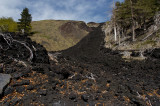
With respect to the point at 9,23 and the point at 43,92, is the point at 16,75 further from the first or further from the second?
the point at 9,23

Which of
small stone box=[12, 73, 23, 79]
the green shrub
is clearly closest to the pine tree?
the green shrub

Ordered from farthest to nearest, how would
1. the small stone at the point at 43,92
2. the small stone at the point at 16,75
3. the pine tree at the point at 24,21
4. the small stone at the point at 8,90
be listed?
1. the pine tree at the point at 24,21
2. the small stone at the point at 16,75
3. the small stone at the point at 43,92
4. the small stone at the point at 8,90

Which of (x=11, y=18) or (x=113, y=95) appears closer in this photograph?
(x=113, y=95)

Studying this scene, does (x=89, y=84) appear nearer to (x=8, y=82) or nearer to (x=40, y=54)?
(x=8, y=82)

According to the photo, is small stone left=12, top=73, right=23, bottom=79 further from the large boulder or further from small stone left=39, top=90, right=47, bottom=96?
small stone left=39, top=90, right=47, bottom=96

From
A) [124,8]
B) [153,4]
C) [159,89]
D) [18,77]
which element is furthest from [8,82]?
[153,4]

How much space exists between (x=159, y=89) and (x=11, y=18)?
43940 mm

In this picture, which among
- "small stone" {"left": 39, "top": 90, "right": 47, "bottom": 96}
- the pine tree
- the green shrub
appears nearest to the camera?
"small stone" {"left": 39, "top": 90, "right": 47, "bottom": 96}

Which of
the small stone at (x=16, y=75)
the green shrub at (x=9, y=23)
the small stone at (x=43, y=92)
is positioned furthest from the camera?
the green shrub at (x=9, y=23)

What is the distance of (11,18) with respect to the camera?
35406 millimetres

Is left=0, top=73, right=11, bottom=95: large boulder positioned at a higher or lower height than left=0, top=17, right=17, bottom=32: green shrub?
lower

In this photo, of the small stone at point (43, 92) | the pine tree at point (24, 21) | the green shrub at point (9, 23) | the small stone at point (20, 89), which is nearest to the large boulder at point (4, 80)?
the small stone at point (20, 89)

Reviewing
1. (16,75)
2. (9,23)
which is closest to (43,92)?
(16,75)

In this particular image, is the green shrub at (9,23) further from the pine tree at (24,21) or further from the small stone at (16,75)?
the small stone at (16,75)
